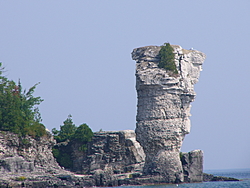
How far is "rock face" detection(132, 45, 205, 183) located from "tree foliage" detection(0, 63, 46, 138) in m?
11.0

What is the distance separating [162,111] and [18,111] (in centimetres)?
1470

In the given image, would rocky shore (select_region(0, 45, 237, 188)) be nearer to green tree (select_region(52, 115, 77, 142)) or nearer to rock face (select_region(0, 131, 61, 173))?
rock face (select_region(0, 131, 61, 173))

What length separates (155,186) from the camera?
170 feet

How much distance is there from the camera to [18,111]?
58969 millimetres

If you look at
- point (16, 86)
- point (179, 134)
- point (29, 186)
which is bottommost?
point (29, 186)

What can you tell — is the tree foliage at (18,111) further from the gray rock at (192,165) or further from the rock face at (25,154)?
the gray rock at (192,165)

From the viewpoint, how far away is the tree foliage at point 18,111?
5691cm

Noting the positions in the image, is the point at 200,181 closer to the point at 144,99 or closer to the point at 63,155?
the point at 144,99

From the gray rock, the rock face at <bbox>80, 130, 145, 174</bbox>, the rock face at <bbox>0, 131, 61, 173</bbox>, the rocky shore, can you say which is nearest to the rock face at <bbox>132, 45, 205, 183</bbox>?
the rocky shore

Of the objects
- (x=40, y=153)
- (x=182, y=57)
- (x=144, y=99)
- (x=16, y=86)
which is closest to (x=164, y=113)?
(x=144, y=99)

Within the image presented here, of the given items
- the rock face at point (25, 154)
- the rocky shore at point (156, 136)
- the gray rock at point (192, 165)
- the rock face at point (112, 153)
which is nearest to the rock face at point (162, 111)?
the rocky shore at point (156, 136)

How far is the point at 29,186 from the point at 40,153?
1226cm

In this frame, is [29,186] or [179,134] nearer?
[29,186]

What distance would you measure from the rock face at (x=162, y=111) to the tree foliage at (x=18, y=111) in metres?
11.0
